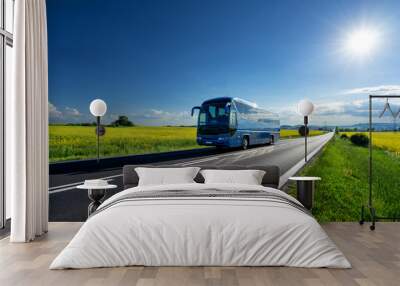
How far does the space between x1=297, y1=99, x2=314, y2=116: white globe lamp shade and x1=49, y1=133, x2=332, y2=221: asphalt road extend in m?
0.38

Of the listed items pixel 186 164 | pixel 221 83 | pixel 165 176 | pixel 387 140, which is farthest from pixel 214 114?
pixel 387 140

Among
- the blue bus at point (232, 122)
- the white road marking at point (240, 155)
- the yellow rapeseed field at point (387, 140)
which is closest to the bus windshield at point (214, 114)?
the blue bus at point (232, 122)

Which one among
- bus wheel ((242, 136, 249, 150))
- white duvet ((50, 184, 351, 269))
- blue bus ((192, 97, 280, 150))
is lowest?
white duvet ((50, 184, 351, 269))

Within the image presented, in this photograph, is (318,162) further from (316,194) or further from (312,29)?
(312,29)

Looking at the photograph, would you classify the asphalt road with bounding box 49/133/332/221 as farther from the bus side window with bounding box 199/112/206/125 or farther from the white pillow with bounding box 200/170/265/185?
the white pillow with bounding box 200/170/265/185

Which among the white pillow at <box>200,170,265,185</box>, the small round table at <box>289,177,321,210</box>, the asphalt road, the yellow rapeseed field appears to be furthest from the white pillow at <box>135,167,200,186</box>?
the yellow rapeseed field

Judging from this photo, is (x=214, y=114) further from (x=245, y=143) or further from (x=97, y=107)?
(x=97, y=107)

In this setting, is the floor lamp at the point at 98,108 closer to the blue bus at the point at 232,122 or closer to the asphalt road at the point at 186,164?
the asphalt road at the point at 186,164

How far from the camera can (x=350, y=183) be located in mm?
6324

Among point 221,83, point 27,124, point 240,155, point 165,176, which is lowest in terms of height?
point 165,176

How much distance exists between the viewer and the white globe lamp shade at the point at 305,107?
6.36 m

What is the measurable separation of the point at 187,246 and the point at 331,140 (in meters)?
3.63

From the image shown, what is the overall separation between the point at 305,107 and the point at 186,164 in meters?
1.82

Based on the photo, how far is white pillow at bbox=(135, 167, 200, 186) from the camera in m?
5.48
